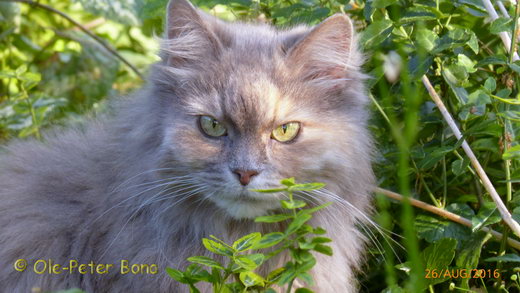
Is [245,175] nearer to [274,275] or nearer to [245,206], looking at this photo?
[245,206]

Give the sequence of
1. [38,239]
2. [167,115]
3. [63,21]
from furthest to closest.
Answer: [63,21]
[38,239]
[167,115]

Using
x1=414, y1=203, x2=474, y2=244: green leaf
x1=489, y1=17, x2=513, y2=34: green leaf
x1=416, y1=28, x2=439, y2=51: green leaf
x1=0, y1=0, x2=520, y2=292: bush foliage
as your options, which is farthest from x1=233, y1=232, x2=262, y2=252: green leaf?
x1=489, y1=17, x2=513, y2=34: green leaf

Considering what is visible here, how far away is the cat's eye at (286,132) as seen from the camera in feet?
7.66

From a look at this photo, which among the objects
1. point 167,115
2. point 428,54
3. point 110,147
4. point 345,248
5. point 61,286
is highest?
point 428,54

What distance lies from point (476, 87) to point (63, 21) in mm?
3685

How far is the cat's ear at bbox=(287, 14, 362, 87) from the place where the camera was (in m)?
2.41

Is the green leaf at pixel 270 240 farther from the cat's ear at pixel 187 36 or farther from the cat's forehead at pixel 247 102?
the cat's ear at pixel 187 36

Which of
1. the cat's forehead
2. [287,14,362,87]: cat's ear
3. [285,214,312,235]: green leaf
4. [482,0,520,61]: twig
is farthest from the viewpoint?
[482,0,520,61]: twig

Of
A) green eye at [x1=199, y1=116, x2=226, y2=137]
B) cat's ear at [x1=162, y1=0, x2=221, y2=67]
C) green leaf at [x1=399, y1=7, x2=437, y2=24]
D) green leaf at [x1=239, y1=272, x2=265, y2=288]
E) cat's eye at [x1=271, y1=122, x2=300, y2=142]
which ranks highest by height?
green leaf at [x1=399, y1=7, x2=437, y2=24]

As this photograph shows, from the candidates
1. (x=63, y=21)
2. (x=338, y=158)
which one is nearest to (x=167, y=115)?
(x=338, y=158)

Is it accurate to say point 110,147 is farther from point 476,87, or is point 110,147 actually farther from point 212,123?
point 476,87

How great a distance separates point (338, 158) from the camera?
7.84ft

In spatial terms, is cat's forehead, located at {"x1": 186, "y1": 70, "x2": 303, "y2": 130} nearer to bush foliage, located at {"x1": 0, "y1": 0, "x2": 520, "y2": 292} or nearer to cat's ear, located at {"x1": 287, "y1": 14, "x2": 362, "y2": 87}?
cat's ear, located at {"x1": 287, "y1": 14, "x2": 362, "y2": 87}

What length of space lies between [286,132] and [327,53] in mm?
366
